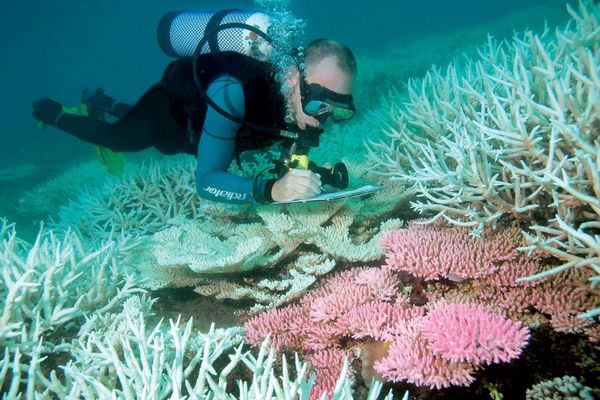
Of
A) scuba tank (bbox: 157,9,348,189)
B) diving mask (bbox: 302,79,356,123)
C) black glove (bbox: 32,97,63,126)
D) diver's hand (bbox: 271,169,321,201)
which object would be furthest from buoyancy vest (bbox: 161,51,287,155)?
black glove (bbox: 32,97,63,126)

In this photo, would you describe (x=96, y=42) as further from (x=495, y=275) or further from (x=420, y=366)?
(x=420, y=366)

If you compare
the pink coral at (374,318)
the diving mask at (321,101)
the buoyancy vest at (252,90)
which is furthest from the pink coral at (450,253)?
the buoyancy vest at (252,90)

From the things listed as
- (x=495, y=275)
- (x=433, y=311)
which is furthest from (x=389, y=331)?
(x=495, y=275)

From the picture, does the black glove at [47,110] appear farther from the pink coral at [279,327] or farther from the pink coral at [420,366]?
the pink coral at [420,366]

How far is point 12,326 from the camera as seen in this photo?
7.19ft

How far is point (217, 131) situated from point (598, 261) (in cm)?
265

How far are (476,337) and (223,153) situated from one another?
2.32 m

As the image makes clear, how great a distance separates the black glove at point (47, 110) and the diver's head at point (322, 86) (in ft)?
14.2

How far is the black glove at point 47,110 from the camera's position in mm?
5539

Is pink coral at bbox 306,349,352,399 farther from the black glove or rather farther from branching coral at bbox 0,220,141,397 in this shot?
the black glove

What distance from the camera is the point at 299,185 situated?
2775mm

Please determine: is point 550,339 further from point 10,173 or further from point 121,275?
point 10,173

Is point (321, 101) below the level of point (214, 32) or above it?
below

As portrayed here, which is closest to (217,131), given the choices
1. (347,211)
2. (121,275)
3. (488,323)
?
(347,211)
